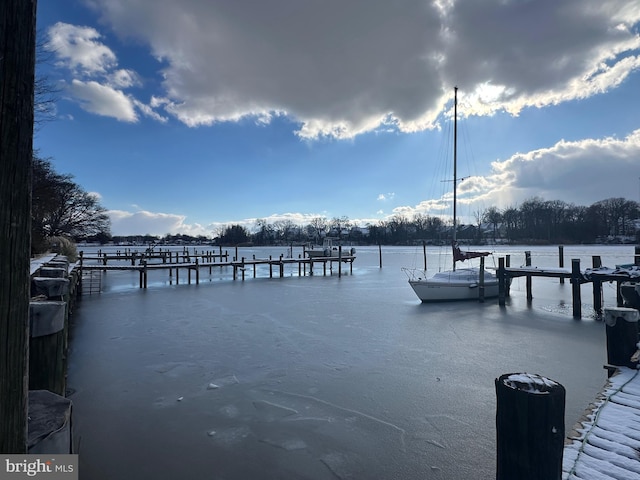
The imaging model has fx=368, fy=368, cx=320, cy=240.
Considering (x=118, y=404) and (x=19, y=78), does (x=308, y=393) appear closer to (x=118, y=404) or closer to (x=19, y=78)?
(x=118, y=404)

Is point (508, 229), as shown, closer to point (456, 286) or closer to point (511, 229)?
point (511, 229)

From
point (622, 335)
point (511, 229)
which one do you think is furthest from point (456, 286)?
point (511, 229)

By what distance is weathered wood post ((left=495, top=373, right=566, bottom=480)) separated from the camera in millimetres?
2369

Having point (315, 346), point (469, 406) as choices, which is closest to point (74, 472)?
point (469, 406)

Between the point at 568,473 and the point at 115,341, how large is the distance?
35.1 feet

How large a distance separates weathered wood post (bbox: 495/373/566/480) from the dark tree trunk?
271 centimetres

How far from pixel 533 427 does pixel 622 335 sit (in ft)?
14.5

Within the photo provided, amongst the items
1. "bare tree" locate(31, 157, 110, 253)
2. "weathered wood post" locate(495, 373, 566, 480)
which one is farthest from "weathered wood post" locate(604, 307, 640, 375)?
"bare tree" locate(31, 157, 110, 253)

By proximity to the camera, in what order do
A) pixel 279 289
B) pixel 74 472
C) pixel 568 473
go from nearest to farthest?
pixel 74 472
pixel 568 473
pixel 279 289

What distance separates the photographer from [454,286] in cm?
1811

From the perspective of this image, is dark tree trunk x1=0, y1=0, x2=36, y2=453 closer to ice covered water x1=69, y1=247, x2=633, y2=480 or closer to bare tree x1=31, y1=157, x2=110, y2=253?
ice covered water x1=69, y1=247, x2=633, y2=480

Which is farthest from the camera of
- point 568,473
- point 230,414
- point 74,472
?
point 230,414

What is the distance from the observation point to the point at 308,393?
21.4 feet

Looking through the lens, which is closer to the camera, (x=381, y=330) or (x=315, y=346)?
(x=315, y=346)
